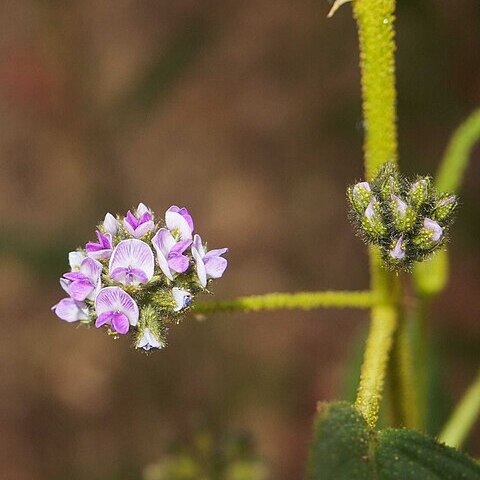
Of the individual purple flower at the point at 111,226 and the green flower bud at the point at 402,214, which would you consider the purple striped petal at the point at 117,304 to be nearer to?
the individual purple flower at the point at 111,226

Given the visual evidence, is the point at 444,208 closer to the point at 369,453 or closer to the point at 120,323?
the point at 369,453

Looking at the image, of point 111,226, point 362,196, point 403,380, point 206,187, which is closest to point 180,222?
point 111,226

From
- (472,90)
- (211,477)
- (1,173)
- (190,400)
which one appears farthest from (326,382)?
(1,173)

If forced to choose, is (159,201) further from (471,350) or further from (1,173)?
(471,350)

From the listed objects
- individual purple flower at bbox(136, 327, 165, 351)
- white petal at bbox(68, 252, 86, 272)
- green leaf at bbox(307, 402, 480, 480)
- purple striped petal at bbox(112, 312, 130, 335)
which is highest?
white petal at bbox(68, 252, 86, 272)

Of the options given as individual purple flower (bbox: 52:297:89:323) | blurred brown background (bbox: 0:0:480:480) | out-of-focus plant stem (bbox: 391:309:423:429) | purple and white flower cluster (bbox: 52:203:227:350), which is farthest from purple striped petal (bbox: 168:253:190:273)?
blurred brown background (bbox: 0:0:480:480)

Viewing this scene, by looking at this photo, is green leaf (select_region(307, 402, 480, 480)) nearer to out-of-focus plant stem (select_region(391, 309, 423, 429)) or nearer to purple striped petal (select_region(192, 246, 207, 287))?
purple striped petal (select_region(192, 246, 207, 287))

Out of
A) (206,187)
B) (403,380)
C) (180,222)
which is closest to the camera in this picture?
(180,222)
